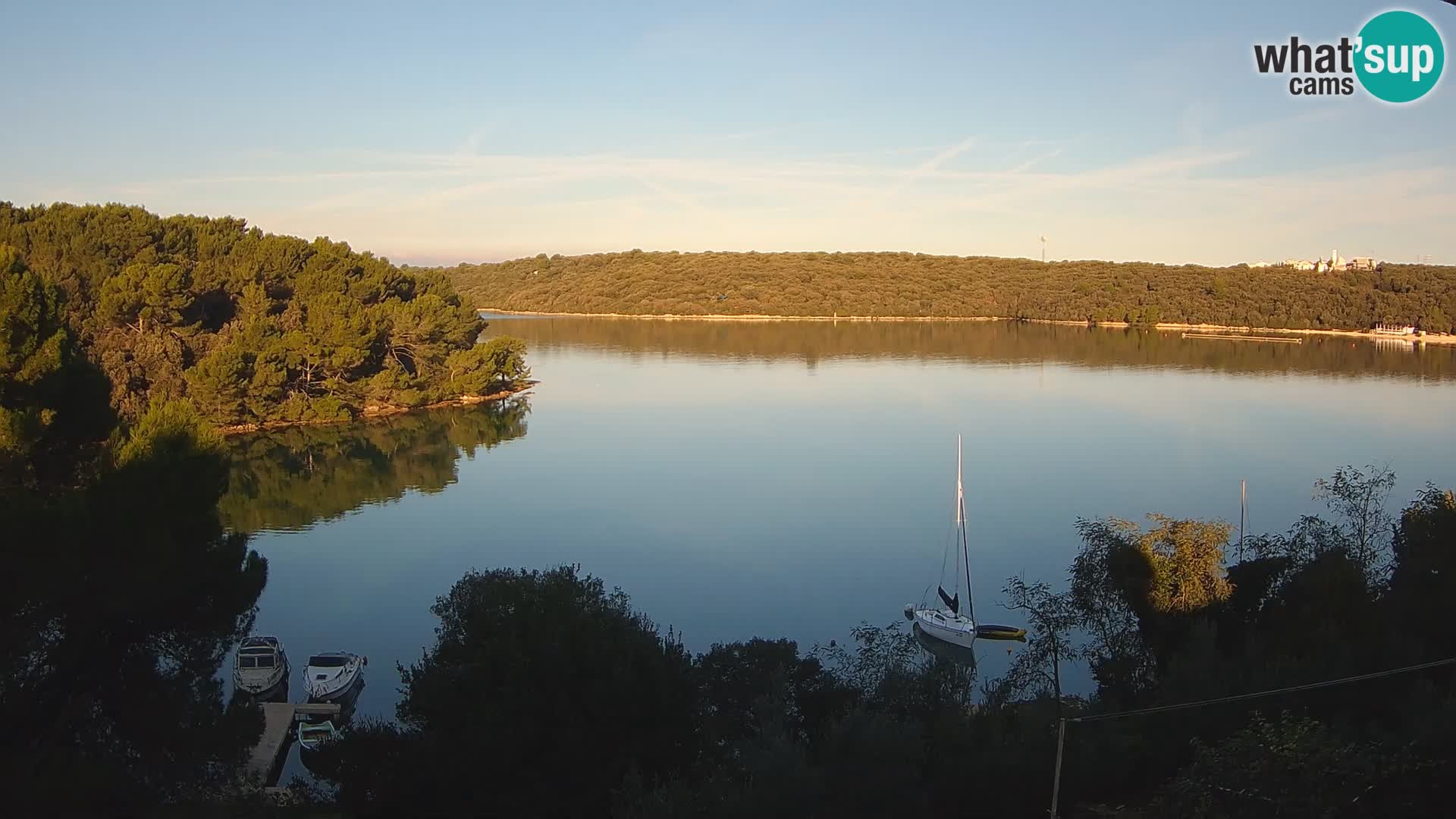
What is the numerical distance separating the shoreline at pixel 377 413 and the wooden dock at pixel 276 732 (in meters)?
17.9

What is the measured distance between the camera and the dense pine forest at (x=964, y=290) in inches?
2847

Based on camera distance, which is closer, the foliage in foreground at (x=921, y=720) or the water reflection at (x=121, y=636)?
the foliage in foreground at (x=921, y=720)

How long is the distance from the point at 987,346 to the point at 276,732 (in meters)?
55.9

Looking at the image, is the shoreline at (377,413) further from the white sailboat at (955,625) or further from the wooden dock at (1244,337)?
the wooden dock at (1244,337)

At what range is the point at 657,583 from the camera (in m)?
16.7

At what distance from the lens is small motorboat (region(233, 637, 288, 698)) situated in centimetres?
1198

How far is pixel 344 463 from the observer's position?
1054 inches

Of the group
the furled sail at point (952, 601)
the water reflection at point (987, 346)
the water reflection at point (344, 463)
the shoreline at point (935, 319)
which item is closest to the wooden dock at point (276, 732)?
the furled sail at point (952, 601)

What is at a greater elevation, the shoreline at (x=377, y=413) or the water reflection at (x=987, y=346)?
the water reflection at (x=987, y=346)

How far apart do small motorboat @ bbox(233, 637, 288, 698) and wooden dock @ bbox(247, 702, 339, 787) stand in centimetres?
34

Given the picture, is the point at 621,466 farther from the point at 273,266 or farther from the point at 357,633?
the point at 273,266

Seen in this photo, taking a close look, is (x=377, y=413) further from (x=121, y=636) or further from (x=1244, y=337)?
(x=1244, y=337)

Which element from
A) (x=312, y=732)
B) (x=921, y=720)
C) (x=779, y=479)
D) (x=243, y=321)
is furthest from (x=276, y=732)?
(x=243, y=321)

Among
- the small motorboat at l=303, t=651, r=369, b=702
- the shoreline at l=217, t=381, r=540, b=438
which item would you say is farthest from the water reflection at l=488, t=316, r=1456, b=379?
the small motorboat at l=303, t=651, r=369, b=702
